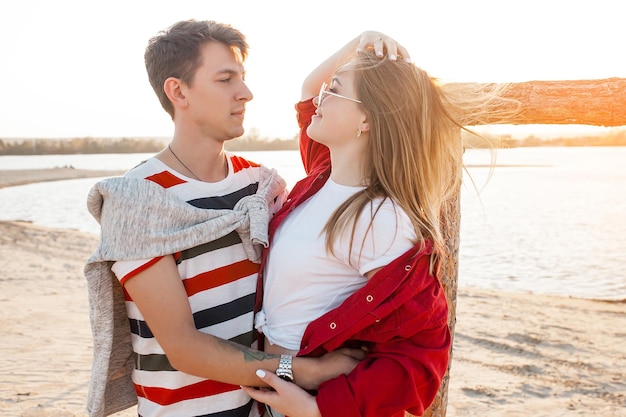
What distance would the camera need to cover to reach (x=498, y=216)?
56.1 feet

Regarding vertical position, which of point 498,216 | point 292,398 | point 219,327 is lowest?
point 498,216

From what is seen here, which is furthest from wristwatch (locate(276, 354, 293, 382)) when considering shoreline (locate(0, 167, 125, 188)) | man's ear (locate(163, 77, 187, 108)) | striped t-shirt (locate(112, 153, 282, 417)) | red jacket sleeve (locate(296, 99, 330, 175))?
shoreline (locate(0, 167, 125, 188))

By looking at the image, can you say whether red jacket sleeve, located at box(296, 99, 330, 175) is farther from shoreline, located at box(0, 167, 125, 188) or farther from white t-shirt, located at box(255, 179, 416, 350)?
shoreline, located at box(0, 167, 125, 188)

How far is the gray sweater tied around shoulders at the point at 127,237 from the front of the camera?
1.90 metres

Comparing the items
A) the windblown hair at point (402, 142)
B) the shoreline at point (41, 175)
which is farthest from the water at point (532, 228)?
the shoreline at point (41, 175)

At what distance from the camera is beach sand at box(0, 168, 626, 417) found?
4.80m

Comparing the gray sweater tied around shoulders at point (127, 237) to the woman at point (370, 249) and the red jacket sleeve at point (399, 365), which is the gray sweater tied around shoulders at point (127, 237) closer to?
the woman at point (370, 249)

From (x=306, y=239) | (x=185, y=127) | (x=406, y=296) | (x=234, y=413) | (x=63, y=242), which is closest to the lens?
(x=406, y=296)

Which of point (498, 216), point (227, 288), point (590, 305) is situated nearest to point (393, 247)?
point (227, 288)

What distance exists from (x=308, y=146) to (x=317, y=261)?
2.61 ft

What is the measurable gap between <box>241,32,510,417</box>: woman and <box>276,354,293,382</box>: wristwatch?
13 millimetres

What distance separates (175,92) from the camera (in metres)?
2.25

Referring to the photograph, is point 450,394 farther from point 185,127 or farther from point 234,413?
point 185,127

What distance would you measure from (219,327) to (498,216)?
1604 cm
